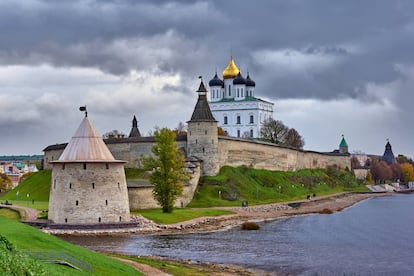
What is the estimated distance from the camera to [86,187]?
1467 inches

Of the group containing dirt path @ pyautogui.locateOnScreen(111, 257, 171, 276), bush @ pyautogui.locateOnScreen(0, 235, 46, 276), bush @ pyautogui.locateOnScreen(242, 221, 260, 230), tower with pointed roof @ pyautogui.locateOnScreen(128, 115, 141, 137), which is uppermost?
tower with pointed roof @ pyautogui.locateOnScreen(128, 115, 141, 137)

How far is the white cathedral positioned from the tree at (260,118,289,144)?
9.37ft

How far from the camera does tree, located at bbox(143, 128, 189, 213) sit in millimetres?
44469

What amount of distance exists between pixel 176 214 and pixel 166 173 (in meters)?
2.75

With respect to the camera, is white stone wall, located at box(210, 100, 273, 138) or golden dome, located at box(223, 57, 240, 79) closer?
white stone wall, located at box(210, 100, 273, 138)

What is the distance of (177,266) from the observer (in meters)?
25.6

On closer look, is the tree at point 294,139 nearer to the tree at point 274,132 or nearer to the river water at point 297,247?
the tree at point 274,132

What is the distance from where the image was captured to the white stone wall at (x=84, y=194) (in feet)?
122

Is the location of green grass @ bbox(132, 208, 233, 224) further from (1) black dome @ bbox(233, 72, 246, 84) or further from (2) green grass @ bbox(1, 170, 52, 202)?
(1) black dome @ bbox(233, 72, 246, 84)

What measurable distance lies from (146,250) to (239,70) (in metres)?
72.9

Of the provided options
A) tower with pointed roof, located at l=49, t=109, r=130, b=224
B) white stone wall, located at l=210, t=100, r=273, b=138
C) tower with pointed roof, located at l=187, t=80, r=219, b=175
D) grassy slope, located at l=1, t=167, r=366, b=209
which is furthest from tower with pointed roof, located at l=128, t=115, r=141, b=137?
tower with pointed roof, located at l=49, t=109, r=130, b=224

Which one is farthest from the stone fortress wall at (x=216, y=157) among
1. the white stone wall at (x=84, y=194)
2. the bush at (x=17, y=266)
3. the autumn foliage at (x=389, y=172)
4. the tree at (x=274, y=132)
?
the autumn foliage at (x=389, y=172)

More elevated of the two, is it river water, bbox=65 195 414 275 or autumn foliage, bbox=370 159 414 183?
autumn foliage, bbox=370 159 414 183

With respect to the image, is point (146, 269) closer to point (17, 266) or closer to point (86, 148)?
point (17, 266)
